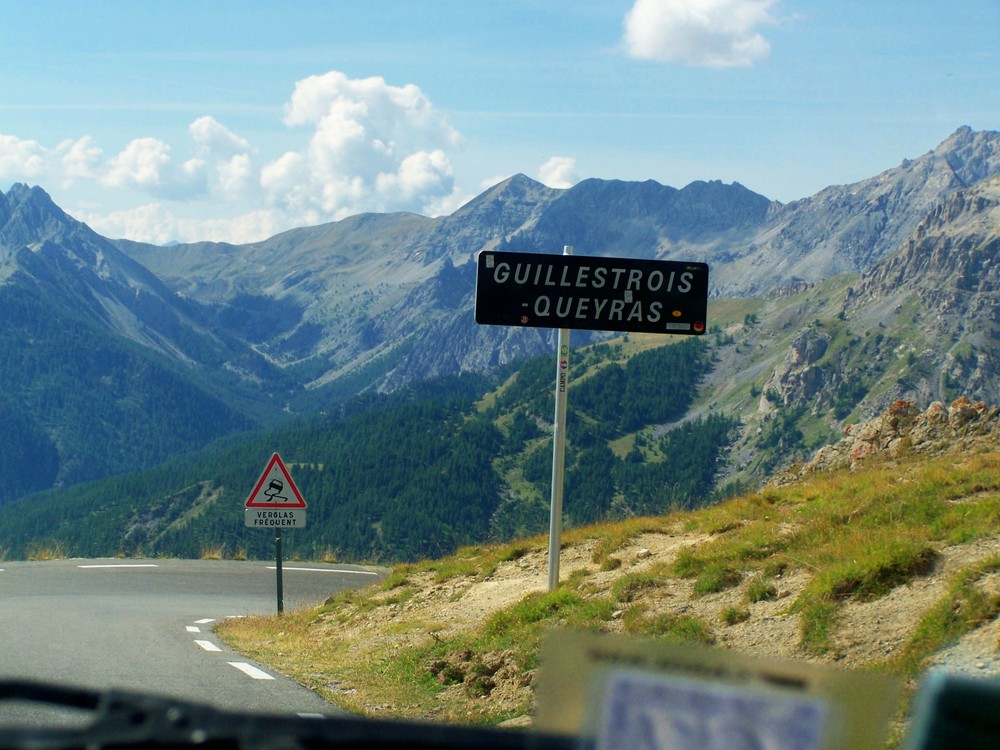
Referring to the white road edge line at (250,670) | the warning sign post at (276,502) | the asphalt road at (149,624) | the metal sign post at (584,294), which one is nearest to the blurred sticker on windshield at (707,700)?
the asphalt road at (149,624)

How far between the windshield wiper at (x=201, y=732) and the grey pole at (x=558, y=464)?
9.47 metres

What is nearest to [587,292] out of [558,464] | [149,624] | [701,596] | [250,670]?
[558,464]

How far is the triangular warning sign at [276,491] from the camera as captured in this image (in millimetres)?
17578

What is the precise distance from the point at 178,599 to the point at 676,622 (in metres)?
13.6

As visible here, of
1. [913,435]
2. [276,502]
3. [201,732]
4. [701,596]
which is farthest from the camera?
[913,435]

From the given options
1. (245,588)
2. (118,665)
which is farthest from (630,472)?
(118,665)

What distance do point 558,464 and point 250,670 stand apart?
13.6ft

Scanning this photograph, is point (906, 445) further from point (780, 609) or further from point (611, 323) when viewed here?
point (780, 609)

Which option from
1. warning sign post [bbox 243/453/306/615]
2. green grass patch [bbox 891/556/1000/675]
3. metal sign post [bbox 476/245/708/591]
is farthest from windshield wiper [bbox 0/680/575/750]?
warning sign post [bbox 243/453/306/615]

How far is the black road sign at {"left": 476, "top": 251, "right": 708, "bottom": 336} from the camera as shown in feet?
40.2

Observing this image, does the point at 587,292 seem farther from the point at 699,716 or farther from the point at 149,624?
the point at 699,716

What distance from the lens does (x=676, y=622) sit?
9.47m

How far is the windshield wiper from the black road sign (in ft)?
32.1

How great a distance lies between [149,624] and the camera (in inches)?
605
